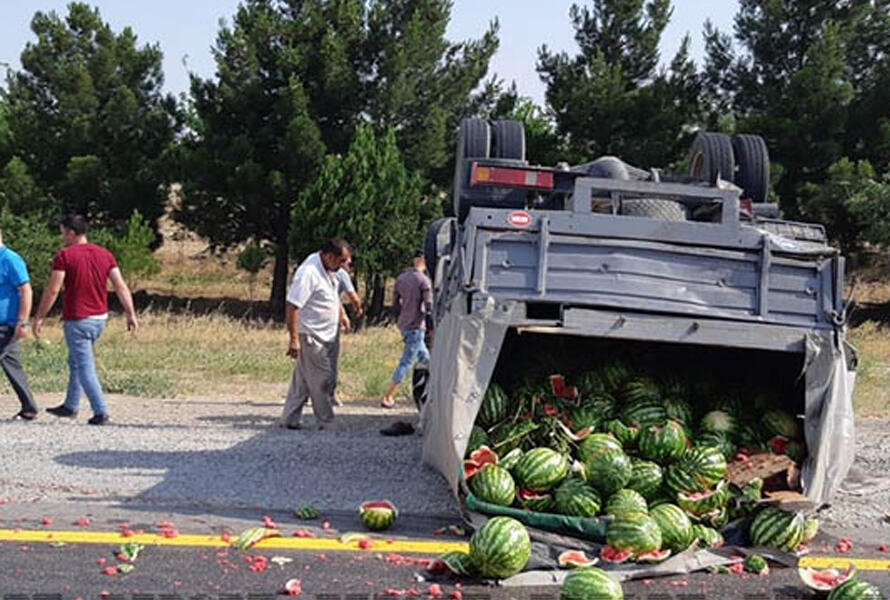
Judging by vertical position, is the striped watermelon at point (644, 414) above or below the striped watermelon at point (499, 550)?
above

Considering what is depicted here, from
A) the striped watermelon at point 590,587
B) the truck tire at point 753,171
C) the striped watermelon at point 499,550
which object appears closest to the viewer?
the striped watermelon at point 590,587

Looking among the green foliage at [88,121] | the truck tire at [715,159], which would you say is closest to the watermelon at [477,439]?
the truck tire at [715,159]

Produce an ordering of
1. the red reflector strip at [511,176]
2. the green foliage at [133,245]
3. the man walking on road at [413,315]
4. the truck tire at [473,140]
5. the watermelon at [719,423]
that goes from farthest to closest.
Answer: the green foliage at [133,245], the man walking on road at [413,315], the truck tire at [473,140], the red reflector strip at [511,176], the watermelon at [719,423]

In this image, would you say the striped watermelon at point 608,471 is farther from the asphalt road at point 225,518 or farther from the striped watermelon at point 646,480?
the asphalt road at point 225,518

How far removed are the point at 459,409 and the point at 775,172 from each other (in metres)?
25.5

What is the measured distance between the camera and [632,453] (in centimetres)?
681

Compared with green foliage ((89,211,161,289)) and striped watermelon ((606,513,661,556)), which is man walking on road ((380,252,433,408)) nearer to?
striped watermelon ((606,513,661,556))

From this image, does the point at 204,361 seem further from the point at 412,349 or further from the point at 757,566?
the point at 757,566

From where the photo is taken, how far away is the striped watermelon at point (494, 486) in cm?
629

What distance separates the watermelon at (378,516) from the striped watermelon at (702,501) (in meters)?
1.72

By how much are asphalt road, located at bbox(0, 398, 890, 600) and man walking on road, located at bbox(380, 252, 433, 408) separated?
6.92 feet

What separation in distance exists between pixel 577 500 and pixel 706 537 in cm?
75

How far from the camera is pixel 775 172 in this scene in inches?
1180

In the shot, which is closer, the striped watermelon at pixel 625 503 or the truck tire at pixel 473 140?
the striped watermelon at pixel 625 503
